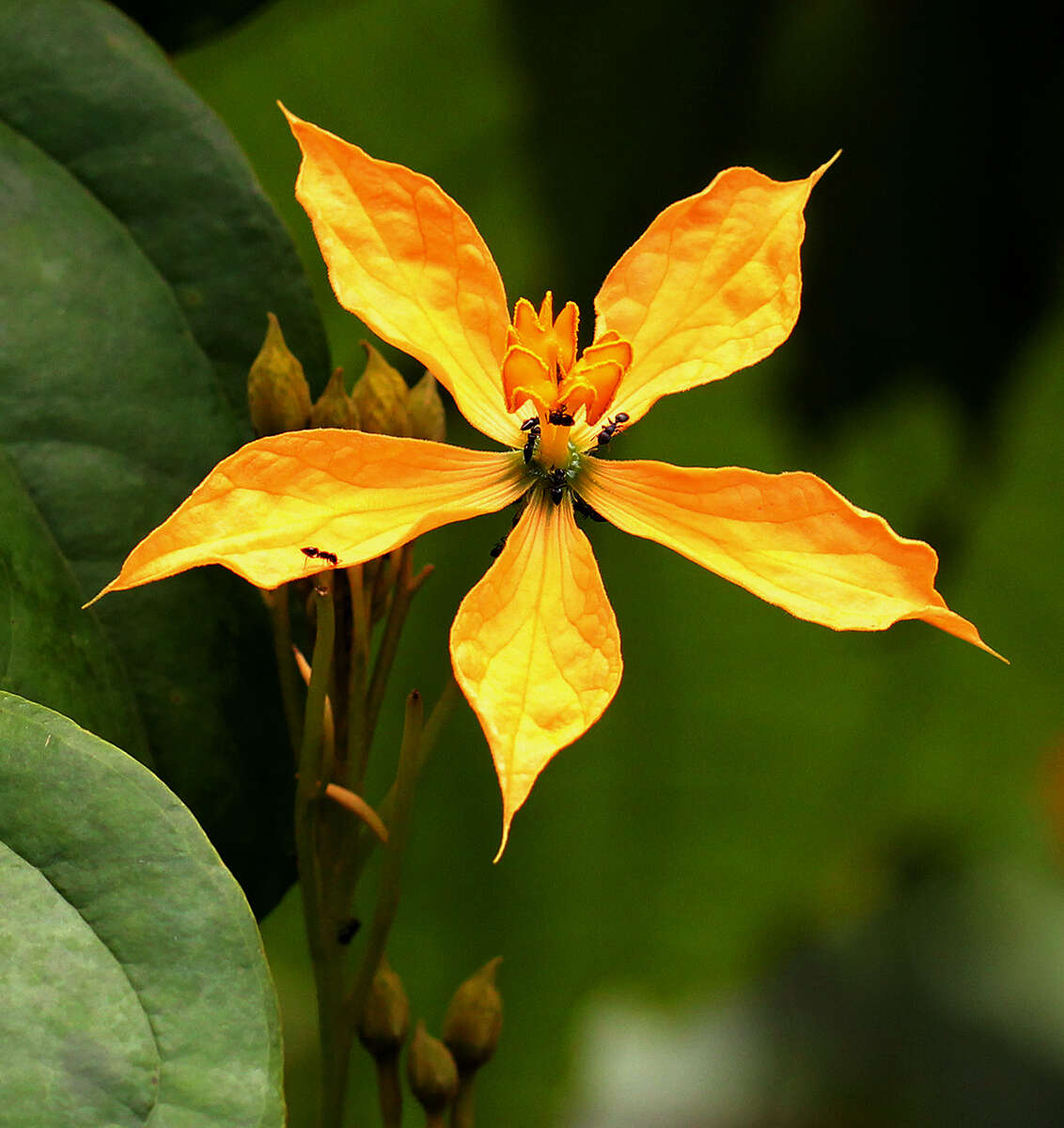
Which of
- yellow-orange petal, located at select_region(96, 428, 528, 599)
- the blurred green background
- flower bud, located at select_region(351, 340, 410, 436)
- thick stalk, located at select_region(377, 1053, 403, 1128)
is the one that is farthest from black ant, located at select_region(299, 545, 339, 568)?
the blurred green background

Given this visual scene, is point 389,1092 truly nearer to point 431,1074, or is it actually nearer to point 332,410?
point 431,1074

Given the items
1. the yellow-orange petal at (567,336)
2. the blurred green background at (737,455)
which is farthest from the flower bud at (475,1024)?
the blurred green background at (737,455)

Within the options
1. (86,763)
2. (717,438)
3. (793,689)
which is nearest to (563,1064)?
(793,689)

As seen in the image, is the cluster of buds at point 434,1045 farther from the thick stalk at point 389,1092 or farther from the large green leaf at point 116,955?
the large green leaf at point 116,955

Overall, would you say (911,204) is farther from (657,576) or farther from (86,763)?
(86,763)

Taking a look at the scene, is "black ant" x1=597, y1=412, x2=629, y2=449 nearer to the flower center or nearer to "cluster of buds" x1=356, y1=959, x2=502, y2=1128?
the flower center

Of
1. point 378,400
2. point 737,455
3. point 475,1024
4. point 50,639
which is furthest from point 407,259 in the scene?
point 737,455
